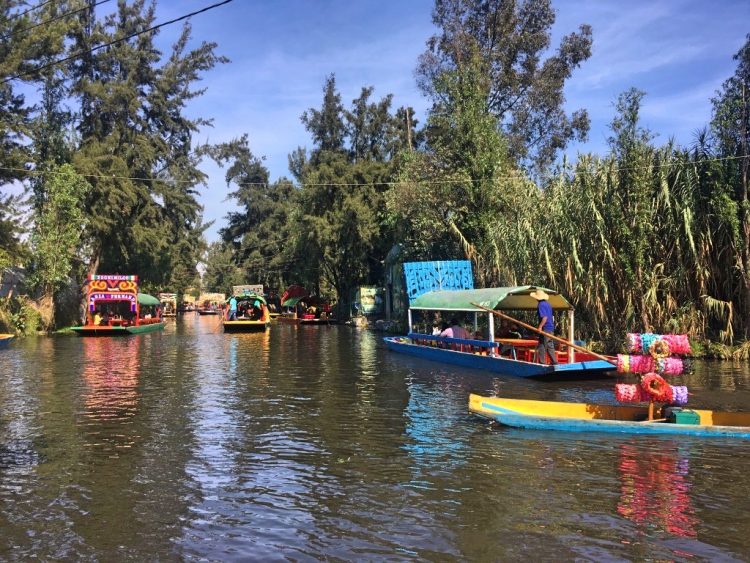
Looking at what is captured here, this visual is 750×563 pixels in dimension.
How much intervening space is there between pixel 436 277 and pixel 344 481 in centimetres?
2015

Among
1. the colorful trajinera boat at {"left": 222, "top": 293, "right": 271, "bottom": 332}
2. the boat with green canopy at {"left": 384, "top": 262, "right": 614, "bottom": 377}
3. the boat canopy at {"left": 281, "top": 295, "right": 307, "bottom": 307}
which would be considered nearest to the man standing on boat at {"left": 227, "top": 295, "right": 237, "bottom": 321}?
the colorful trajinera boat at {"left": 222, "top": 293, "right": 271, "bottom": 332}

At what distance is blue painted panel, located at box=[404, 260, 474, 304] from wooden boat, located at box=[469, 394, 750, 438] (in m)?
16.4

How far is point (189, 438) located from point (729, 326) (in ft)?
55.2

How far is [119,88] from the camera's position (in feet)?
139

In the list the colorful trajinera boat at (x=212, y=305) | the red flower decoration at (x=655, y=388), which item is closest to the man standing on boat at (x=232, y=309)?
the red flower decoration at (x=655, y=388)

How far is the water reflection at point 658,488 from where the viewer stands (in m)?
6.60

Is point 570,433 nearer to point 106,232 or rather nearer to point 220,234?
point 106,232

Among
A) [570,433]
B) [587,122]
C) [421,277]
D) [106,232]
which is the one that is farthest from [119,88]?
[570,433]

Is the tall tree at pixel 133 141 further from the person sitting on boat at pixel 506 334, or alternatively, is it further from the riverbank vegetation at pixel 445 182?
the person sitting on boat at pixel 506 334

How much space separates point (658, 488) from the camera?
766 centimetres

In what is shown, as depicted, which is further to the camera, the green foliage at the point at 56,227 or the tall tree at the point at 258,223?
the tall tree at the point at 258,223

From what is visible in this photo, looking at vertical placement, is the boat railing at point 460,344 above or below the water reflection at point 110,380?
above

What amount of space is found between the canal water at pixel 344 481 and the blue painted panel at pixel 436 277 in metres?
12.6

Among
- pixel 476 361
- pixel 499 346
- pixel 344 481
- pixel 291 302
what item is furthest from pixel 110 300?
pixel 344 481
